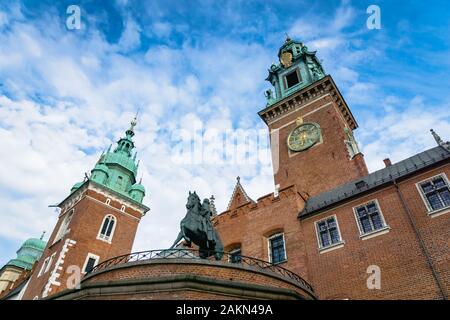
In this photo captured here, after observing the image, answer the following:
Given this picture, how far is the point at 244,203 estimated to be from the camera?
25.6m

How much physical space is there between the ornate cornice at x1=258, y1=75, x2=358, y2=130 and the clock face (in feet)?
12.2

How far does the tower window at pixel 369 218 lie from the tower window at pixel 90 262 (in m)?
28.6

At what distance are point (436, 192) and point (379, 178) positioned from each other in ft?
12.2

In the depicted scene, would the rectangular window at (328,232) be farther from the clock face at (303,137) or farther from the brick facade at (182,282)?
the clock face at (303,137)

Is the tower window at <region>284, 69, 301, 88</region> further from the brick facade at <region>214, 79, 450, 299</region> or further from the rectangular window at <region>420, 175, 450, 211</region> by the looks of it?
the rectangular window at <region>420, 175, 450, 211</region>

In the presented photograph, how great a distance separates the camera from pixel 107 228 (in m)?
39.0

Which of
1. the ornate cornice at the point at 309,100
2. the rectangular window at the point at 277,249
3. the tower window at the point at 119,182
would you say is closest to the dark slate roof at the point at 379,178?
the rectangular window at the point at 277,249

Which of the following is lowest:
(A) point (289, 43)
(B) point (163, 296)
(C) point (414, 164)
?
(B) point (163, 296)

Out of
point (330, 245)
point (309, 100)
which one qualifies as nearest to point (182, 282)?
point (330, 245)

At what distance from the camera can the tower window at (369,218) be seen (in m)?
17.5
